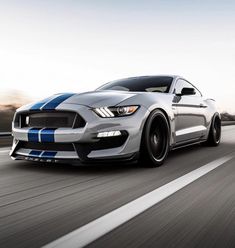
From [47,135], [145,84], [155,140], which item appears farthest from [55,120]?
[145,84]

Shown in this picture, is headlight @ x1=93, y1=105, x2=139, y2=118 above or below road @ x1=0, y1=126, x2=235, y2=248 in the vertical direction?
above

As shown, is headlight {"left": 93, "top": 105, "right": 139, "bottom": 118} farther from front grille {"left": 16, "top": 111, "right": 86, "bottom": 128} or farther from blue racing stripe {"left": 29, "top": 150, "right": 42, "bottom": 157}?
blue racing stripe {"left": 29, "top": 150, "right": 42, "bottom": 157}

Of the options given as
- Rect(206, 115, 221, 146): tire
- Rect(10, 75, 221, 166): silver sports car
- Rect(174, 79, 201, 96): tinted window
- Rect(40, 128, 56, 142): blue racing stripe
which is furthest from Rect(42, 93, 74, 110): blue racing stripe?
Rect(206, 115, 221, 146): tire

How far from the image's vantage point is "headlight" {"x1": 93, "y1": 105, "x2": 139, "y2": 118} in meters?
4.79

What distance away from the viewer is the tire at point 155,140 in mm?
5125

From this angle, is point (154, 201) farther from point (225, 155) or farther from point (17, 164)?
point (225, 155)

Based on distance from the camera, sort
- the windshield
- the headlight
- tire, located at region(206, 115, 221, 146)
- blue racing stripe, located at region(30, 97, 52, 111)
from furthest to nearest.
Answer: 1. tire, located at region(206, 115, 221, 146)
2. the windshield
3. blue racing stripe, located at region(30, 97, 52, 111)
4. the headlight

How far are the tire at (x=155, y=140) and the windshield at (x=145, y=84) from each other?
87 cm

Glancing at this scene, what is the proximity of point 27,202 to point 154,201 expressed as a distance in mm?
1038

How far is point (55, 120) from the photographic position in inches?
192

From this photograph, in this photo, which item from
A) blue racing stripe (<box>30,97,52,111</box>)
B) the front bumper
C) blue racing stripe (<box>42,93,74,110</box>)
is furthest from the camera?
blue racing stripe (<box>30,97,52,111</box>)

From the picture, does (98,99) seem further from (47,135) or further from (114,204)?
(114,204)

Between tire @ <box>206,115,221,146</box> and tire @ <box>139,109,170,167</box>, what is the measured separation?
2.58m

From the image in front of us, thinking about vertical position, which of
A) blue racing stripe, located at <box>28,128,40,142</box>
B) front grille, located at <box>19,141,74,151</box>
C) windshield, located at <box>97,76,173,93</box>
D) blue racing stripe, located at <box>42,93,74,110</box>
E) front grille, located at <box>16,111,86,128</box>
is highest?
windshield, located at <box>97,76,173,93</box>
